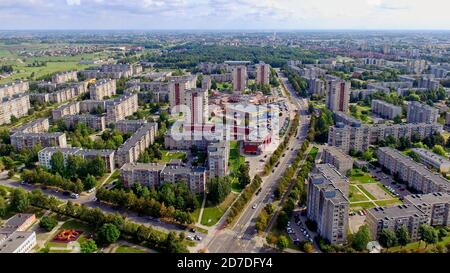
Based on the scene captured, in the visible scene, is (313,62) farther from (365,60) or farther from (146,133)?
(146,133)

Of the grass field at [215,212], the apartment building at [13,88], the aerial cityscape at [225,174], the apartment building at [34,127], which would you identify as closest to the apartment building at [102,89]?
the aerial cityscape at [225,174]

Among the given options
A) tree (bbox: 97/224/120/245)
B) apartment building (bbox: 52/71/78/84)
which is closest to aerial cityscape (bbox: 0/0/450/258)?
tree (bbox: 97/224/120/245)

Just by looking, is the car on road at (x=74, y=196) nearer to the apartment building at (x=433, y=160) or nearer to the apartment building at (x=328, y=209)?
the apartment building at (x=328, y=209)

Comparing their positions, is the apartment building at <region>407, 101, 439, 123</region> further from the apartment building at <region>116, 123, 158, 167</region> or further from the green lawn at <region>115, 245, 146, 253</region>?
the green lawn at <region>115, 245, 146, 253</region>

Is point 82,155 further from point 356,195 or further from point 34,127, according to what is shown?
point 356,195
